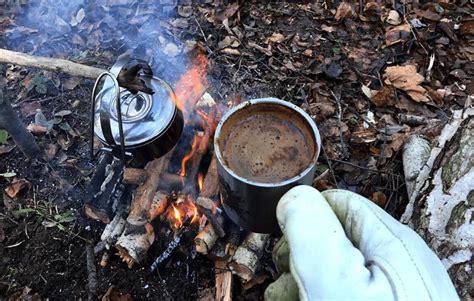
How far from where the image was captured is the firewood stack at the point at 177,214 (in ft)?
9.60

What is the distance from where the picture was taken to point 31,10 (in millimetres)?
4930

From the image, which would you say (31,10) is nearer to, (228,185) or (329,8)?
(329,8)

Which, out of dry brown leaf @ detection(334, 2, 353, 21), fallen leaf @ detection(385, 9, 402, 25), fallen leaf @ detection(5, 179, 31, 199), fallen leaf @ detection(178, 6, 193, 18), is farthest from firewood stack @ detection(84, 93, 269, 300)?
fallen leaf @ detection(385, 9, 402, 25)

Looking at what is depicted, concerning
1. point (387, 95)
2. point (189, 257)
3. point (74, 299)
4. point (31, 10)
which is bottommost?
point (74, 299)

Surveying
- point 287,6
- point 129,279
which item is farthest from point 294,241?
point 287,6

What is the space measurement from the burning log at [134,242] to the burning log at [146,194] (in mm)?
65

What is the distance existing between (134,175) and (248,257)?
1021mm

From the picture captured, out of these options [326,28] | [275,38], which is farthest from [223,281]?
[326,28]

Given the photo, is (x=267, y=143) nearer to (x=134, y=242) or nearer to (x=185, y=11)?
(x=134, y=242)

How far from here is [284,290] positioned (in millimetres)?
2381

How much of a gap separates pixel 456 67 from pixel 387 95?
87 centimetres

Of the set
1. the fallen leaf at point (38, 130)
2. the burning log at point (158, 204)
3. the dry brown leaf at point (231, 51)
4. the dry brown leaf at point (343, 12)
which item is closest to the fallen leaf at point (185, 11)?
the dry brown leaf at point (231, 51)

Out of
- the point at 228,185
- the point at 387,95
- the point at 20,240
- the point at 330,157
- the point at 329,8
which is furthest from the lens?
the point at 329,8

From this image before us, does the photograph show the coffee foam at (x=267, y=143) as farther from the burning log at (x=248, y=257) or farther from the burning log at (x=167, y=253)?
the burning log at (x=167, y=253)
